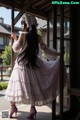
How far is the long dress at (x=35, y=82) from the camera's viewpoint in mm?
4125

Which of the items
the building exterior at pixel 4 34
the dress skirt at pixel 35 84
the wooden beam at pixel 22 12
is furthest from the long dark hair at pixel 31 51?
the building exterior at pixel 4 34

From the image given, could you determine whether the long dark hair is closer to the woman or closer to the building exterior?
the woman

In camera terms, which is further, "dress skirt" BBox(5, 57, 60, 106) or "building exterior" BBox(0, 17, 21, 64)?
"building exterior" BBox(0, 17, 21, 64)

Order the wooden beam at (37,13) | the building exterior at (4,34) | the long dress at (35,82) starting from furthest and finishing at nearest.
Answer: the building exterior at (4,34) → the wooden beam at (37,13) → the long dress at (35,82)

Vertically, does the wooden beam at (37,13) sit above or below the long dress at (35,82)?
above

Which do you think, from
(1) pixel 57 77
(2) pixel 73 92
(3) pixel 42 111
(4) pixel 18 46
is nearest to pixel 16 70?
(4) pixel 18 46

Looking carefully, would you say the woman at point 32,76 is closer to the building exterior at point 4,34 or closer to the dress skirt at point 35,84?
the dress skirt at point 35,84

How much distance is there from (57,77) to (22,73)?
62 cm

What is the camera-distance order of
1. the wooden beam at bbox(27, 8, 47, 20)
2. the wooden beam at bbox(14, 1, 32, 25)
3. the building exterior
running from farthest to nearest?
1. the building exterior
2. the wooden beam at bbox(27, 8, 47, 20)
3. the wooden beam at bbox(14, 1, 32, 25)

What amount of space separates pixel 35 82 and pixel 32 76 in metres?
0.11

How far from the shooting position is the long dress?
4125mm

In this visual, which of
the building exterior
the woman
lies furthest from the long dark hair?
the building exterior

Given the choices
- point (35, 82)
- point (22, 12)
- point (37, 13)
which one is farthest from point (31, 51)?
point (37, 13)

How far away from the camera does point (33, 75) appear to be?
14.0 feet
